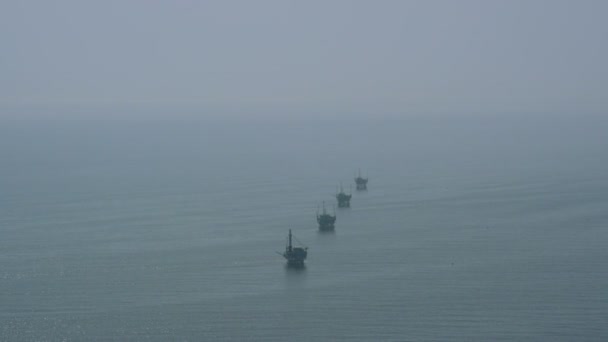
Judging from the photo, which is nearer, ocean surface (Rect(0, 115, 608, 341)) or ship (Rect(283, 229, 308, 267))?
ocean surface (Rect(0, 115, 608, 341))

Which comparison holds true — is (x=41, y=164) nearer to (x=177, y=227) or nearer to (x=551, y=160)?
(x=177, y=227)

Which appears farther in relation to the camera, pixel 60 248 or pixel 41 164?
pixel 41 164

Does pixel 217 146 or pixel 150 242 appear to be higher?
pixel 217 146

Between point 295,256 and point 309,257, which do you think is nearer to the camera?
point 295,256

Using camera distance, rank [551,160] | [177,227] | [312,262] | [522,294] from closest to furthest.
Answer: [522,294], [312,262], [177,227], [551,160]

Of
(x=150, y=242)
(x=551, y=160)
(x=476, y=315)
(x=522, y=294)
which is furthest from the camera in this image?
(x=551, y=160)

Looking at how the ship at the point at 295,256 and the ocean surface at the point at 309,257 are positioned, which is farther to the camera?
the ship at the point at 295,256

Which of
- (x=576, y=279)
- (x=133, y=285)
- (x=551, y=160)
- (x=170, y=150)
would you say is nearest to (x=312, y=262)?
(x=133, y=285)

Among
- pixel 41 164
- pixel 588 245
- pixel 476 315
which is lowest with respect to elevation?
pixel 476 315
